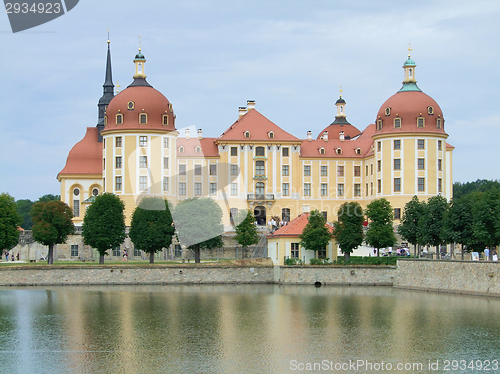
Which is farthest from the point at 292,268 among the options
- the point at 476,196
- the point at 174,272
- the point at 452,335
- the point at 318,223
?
the point at 452,335

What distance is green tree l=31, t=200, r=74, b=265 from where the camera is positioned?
57.9m

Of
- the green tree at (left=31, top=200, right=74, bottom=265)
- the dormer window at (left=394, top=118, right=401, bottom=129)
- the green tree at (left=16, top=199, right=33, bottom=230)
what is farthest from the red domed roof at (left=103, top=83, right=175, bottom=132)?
the green tree at (left=16, top=199, right=33, bottom=230)

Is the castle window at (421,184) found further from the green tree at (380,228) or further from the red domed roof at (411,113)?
the green tree at (380,228)

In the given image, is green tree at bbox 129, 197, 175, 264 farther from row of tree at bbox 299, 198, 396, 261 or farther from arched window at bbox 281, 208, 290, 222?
arched window at bbox 281, 208, 290, 222

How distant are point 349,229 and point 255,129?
25208 mm

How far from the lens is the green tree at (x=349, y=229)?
5444cm

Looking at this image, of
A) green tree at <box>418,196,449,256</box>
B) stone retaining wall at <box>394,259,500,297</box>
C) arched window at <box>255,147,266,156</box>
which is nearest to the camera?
stone retaining wall at <box>394,259,500,297</box>

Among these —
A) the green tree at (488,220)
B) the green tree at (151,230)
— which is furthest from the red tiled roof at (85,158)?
the green tree at (488,220)

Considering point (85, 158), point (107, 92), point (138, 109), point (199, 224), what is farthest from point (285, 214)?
point (107, 92)

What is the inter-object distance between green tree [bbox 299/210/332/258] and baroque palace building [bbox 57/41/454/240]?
14.4 metres

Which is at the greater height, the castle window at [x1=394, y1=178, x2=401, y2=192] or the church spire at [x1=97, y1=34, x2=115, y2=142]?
the church spire at [x1=97, y1=34, x2=115, y2=142]

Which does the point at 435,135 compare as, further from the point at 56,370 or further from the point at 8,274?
the point at 56,370

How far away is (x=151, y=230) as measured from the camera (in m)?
57.4

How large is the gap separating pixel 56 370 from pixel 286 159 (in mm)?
55030
